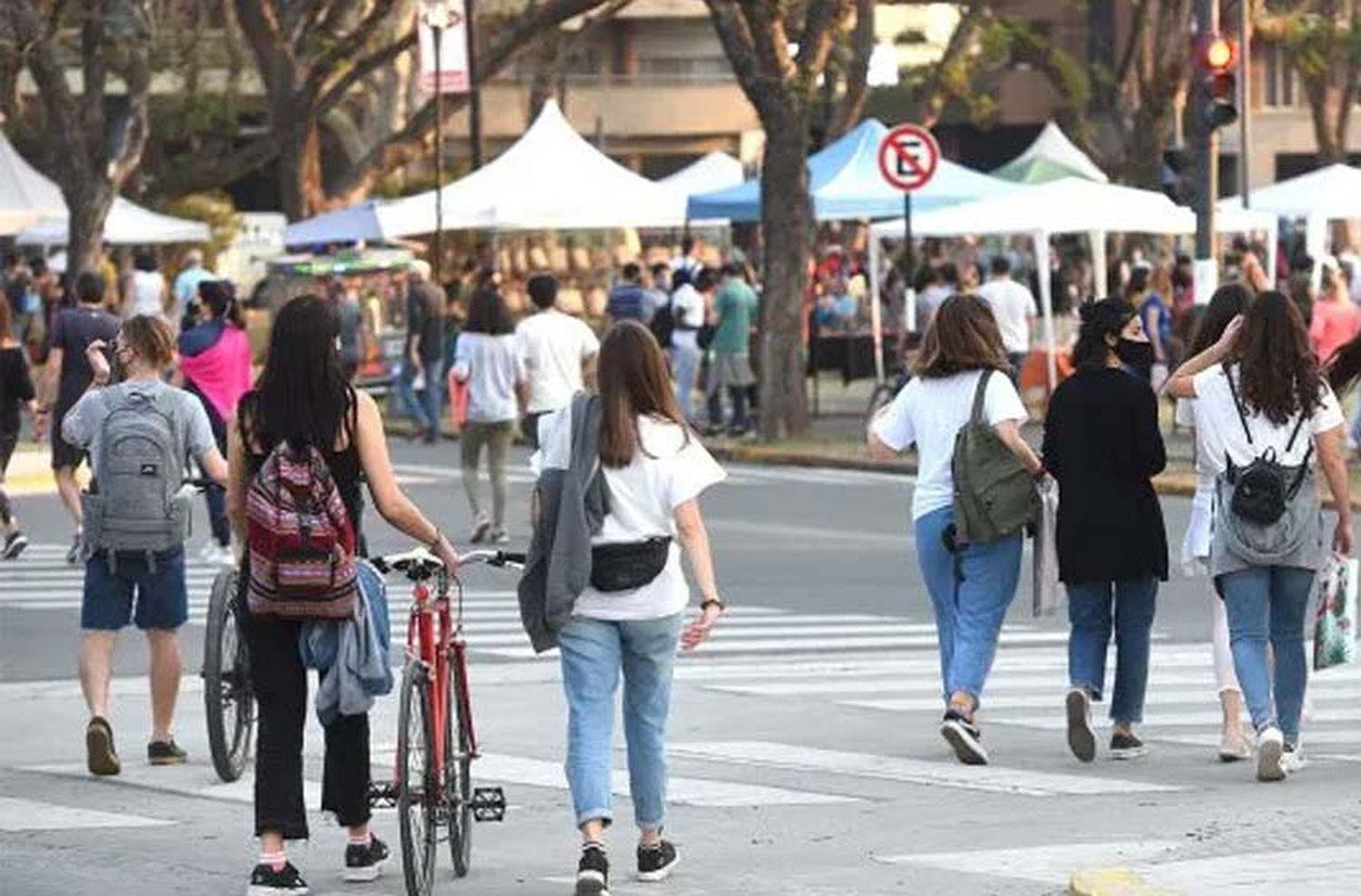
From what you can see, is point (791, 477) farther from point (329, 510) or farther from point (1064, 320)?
point (329, 510)

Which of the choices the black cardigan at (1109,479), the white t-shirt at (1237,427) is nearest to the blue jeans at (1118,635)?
the black cardigan at (1109,479)

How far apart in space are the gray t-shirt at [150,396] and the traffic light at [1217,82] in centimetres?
1526

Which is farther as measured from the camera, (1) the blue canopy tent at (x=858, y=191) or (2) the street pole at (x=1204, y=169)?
(1) the blue canopy tent at (x=858, y=191)

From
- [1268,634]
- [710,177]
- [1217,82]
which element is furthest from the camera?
[710,177]

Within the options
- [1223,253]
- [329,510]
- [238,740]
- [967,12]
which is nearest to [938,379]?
[238,740]

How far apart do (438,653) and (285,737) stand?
21.7 inches

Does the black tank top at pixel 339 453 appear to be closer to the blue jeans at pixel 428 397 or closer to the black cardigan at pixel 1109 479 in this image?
the black cardigan at pixel 1109 479

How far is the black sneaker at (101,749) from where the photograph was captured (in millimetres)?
14750

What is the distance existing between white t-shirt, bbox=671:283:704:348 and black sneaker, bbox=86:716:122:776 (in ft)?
85.4

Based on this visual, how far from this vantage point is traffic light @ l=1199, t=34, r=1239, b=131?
29.1 metres

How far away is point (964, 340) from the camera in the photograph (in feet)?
49.0

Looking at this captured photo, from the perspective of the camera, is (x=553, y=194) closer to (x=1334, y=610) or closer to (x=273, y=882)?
(x=1334, y=610)

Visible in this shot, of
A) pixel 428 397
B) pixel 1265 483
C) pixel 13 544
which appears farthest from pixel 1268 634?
pixel 428 397

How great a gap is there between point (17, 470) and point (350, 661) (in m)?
22.7
